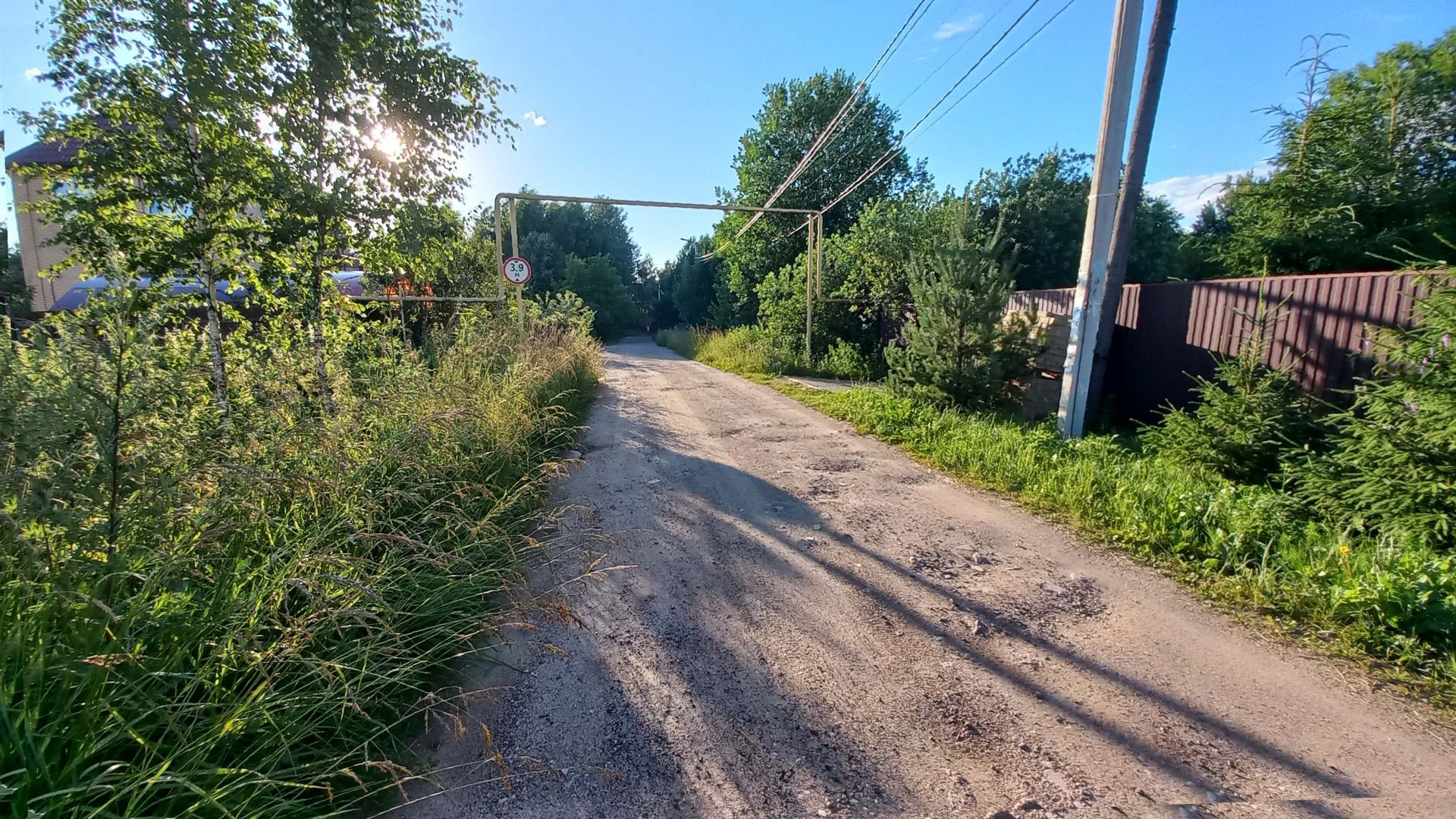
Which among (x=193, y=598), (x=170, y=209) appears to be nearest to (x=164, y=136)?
(x=170, y=209)

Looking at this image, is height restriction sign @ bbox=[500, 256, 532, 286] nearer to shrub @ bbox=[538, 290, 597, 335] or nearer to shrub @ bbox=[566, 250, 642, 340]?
shrub @ bbox=[538, 290, 597, 335]

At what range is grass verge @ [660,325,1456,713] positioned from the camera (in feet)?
9.14

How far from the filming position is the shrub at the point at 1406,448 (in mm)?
3383

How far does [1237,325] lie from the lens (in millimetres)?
6211

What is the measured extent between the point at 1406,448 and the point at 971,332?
4165mm

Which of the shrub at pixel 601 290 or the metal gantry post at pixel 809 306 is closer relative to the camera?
the metal gantry post at pixel 809 306

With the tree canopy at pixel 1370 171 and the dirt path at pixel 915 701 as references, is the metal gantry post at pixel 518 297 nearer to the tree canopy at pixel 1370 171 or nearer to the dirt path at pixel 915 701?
the dirt path at pixel 915 701

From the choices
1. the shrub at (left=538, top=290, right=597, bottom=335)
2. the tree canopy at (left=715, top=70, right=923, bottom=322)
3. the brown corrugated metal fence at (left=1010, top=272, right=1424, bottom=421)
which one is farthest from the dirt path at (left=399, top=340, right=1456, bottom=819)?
the tree canopy at (left=715, top=70, right=923, bottom=322)

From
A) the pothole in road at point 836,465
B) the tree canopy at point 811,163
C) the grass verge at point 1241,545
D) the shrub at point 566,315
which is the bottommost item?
the pothole in road at point 836,465

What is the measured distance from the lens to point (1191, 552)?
3.84m

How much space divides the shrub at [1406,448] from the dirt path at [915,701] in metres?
1.47

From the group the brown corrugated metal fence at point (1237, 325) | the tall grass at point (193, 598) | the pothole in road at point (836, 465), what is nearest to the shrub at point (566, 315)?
the pothole in road at point (836, 465)

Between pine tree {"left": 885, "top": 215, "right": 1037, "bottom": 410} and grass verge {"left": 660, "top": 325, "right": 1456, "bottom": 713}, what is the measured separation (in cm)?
107

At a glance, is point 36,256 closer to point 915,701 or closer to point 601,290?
point 915,701
